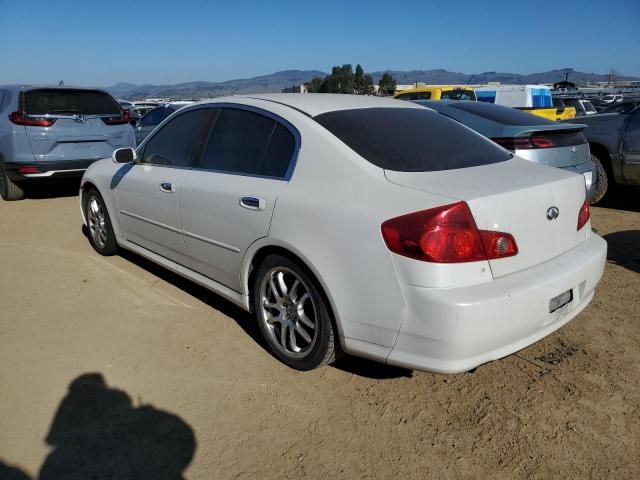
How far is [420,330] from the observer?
232 cm

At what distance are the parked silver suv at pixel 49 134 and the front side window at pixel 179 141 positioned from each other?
3885mm

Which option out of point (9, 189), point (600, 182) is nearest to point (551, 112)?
point (600, 182)

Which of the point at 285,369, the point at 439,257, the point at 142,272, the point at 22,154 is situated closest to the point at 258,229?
the point at 285,369

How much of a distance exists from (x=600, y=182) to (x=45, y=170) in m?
7.66

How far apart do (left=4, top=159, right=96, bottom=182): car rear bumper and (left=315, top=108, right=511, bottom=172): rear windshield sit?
18.8 feet

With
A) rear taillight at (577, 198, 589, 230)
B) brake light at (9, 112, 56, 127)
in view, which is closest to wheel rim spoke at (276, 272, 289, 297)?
rear taillight at (577, 198, 589, 230)

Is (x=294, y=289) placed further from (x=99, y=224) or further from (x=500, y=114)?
(x=500, y=114)

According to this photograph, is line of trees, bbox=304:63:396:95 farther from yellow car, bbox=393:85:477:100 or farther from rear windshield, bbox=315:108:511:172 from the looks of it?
rear windshield, bbox=315:108:511:172

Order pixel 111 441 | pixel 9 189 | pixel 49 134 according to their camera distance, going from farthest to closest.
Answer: pixel 9 189 → pixel 49 134 → pixel 111 441

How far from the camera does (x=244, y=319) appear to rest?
3.82 metres

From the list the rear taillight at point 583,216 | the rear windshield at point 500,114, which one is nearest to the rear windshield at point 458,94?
the rear windshield at point 500,114

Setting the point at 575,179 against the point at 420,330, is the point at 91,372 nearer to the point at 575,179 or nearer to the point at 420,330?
the point at 420,330

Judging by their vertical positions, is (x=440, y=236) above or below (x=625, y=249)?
above

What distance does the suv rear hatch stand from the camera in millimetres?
7367
